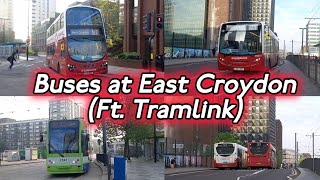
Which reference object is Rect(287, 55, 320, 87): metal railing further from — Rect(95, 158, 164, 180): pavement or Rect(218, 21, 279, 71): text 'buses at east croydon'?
Rect(95, 158, 164, 180): pavement

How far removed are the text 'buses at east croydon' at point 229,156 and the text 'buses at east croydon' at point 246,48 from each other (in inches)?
71.7

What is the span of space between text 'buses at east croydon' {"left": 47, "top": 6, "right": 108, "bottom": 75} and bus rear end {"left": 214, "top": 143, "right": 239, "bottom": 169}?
3.42 m

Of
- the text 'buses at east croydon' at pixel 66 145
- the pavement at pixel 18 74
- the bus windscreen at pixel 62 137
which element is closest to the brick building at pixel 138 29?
the pavement at pixel 18 74

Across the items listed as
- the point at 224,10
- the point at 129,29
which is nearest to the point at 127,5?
the point at 129,29

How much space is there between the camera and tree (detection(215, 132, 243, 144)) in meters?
10.6

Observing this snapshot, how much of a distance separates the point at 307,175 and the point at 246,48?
3.10 metres

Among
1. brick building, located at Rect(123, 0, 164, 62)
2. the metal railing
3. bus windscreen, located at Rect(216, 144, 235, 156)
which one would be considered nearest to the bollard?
brick building, located at Rect(123, 0, 164, 62)

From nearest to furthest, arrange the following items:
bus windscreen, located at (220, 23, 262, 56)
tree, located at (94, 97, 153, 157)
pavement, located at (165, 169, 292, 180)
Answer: pavement, located at (165, 169, 292, 180), bus windscreen, located at (220, 23, 262, 56), tree, located at (94, 97, 153, 157)

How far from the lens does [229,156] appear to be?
10586mm

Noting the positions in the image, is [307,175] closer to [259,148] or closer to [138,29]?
[259,148]

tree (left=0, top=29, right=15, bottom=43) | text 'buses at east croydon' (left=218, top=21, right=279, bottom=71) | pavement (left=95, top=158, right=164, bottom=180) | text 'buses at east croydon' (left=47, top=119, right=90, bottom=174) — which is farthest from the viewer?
text 'buses at east croydon' (left=47, top=119, right=90, bottom=174)

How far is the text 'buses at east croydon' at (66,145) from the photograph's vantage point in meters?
16.0

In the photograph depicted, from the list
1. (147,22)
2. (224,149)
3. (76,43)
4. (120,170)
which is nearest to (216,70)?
(224,149)

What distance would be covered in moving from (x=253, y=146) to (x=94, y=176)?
6.66 metres
